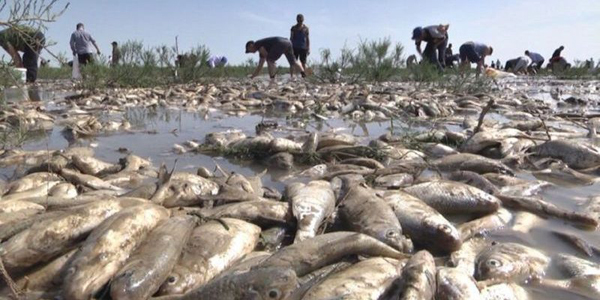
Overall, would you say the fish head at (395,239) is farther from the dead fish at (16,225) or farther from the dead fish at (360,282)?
the dead fish at (16,225)

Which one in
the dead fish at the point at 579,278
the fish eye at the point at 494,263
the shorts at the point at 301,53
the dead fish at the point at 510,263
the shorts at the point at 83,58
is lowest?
the dead fish at the point at 579,278

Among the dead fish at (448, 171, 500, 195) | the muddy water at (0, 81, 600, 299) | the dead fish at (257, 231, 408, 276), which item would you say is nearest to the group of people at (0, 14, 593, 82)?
the muddy water at (0, 81, 600, 299)

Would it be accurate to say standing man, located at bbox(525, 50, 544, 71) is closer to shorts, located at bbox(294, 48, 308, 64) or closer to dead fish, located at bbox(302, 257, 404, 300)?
shorts, located at bbox(294, 48, 308, 64)

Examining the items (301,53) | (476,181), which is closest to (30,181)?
(476,181)

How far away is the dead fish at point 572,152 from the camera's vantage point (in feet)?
18.8

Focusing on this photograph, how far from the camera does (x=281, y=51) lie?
2003cm

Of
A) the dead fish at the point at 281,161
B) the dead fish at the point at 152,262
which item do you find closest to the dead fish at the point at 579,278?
the dead fish at the point at 152,262

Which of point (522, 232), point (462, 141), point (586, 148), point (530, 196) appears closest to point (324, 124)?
point (462, 141)

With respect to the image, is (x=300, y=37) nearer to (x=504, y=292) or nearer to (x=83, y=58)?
(x=83, y=58)

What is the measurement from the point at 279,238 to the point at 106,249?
1.18 metres

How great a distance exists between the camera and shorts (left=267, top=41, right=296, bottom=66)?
1986cm

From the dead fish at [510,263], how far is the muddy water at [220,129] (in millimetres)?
109

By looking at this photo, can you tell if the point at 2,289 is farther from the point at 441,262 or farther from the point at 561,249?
the point at 561,249

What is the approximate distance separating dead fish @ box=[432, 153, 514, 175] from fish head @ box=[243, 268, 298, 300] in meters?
3.80
